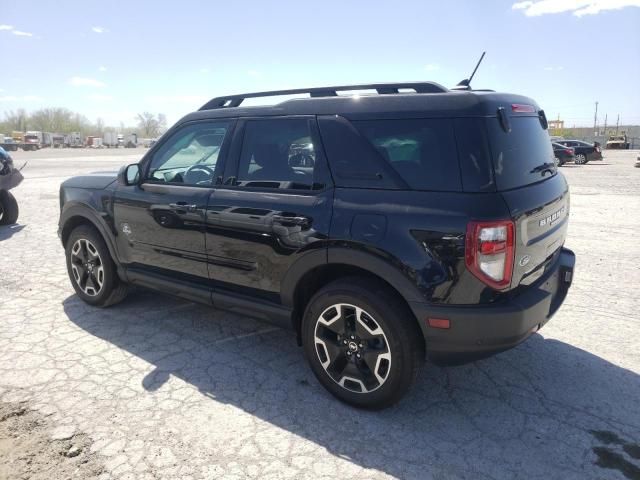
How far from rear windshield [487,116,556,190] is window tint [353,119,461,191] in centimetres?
22

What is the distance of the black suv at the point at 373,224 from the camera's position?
2.59m

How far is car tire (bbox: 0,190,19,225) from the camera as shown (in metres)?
8.41

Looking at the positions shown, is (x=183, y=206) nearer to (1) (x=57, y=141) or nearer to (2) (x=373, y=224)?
(2) (x=373, y=224)

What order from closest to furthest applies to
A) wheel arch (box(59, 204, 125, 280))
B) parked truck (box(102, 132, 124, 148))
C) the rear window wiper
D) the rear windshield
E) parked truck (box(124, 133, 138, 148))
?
the rear windshield
the rear window wiper
wheel arch (box(59, 204, 125, 280))
parked truck (box(102, 132, 124, 148))
parked truck (box(124, 133, 138, 148))

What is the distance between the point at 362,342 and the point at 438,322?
0.53 meters

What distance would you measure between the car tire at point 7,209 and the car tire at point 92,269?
4.66 m

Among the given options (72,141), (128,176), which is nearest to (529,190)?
(128,176)

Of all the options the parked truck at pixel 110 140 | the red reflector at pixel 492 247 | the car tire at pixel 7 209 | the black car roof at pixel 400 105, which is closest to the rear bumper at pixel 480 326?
the red reflector at pixel 492 247

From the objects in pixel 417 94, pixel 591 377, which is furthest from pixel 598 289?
pixel 417 94

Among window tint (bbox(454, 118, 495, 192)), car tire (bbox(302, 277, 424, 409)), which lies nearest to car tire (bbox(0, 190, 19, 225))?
car tire (bbox(302, 277, 424, 409))

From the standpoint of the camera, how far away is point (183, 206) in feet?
12.3

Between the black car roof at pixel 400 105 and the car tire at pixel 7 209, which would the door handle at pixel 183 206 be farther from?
the car tire at pixel 7 209

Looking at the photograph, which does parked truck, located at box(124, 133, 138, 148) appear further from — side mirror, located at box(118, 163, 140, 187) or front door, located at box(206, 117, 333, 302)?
front door, located at box(206, 117, 333, 302)

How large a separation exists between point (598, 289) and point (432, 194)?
11.5 feet
